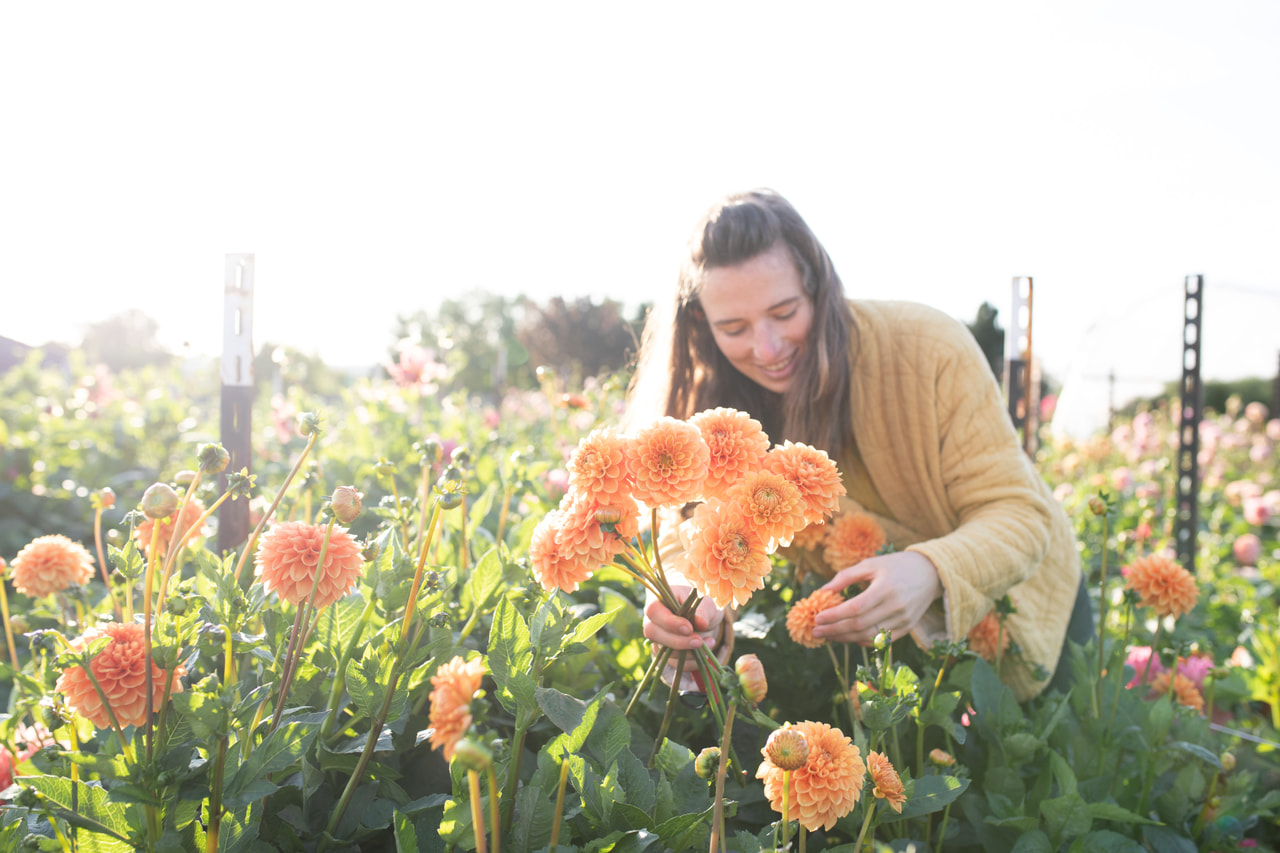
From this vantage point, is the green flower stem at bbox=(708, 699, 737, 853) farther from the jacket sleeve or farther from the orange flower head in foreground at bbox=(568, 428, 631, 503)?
the jacket sleeve

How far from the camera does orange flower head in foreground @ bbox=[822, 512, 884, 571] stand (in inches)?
54.0

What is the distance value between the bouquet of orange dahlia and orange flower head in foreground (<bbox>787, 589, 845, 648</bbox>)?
13.7 inches

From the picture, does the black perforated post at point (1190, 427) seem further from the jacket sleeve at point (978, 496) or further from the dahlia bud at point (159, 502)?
the dahlia bud at point (159, 502)

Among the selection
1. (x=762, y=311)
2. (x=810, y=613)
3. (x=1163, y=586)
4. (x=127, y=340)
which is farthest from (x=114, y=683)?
(x=127, y=340)

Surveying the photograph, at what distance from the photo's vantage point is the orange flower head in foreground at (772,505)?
695 millimetres

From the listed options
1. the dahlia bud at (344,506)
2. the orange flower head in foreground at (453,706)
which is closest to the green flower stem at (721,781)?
the orange flower head in foreground at (453,706)

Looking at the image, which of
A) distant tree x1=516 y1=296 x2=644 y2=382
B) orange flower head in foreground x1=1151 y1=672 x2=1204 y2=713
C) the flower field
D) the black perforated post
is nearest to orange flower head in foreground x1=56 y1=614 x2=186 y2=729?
the flower field

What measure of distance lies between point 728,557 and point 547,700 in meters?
0.24

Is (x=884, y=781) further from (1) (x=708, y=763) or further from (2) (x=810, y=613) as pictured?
(2) (x=810, y=613)

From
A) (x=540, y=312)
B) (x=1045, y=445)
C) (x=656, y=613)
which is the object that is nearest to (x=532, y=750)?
(x=656, y=613)

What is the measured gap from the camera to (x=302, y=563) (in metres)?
0.80

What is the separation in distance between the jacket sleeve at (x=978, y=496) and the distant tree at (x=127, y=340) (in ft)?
76.4

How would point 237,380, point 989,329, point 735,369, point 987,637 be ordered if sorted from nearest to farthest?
point 237,380
point 987,637
point 735,369
point 989,329

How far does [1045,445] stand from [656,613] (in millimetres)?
6095
